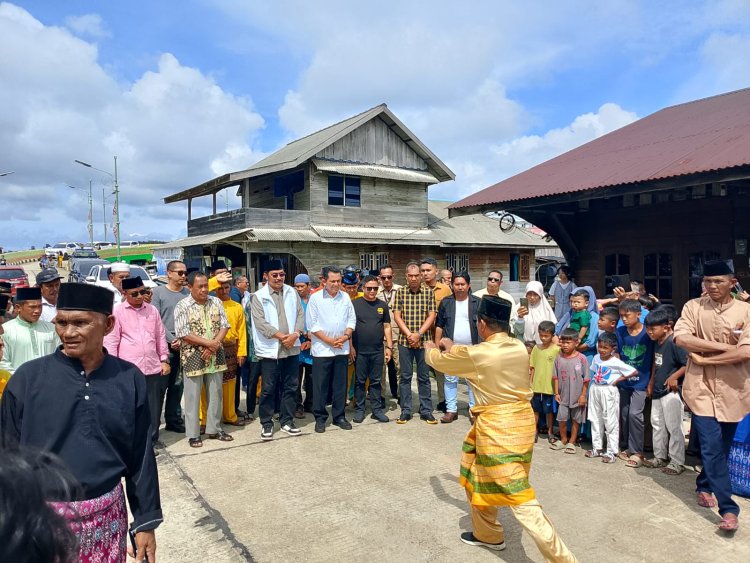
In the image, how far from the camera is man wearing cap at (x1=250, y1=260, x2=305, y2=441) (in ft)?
18.6

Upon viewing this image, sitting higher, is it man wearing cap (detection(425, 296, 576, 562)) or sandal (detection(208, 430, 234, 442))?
man wearing cap (detection(425, 296, 576, 562))

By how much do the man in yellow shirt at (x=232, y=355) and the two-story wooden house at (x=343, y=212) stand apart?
11267 mm

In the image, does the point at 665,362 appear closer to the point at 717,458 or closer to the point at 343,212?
the point at 717,458

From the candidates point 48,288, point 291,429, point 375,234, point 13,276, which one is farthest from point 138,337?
point 13,276

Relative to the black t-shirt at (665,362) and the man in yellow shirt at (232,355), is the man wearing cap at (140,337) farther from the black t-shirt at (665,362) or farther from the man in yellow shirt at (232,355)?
the black t-shirt at (665,362)

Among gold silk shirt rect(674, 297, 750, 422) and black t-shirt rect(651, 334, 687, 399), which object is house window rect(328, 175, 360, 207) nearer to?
black t-shirt rect(651, 334, 687, 399)

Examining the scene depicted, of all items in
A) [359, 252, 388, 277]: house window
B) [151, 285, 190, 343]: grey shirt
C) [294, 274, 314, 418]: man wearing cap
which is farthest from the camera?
[359, 252, 388, 277]: house window

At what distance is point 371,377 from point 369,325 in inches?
27.7

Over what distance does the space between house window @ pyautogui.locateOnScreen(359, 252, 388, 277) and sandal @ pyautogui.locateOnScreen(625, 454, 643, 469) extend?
16.1 metres

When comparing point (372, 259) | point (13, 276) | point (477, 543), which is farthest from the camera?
point (13, 276)

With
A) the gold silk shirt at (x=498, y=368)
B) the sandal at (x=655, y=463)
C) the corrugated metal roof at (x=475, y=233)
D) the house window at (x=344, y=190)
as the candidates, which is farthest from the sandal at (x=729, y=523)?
the corrugated metal roof at (x=475, y=233)

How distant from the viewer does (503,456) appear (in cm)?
310

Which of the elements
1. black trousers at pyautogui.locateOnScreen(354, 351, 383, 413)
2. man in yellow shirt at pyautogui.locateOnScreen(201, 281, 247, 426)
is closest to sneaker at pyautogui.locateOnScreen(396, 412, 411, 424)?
black trousers at pyautogui.locateOnScreen(354, 351, 383, 413)

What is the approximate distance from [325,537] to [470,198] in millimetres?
7757
